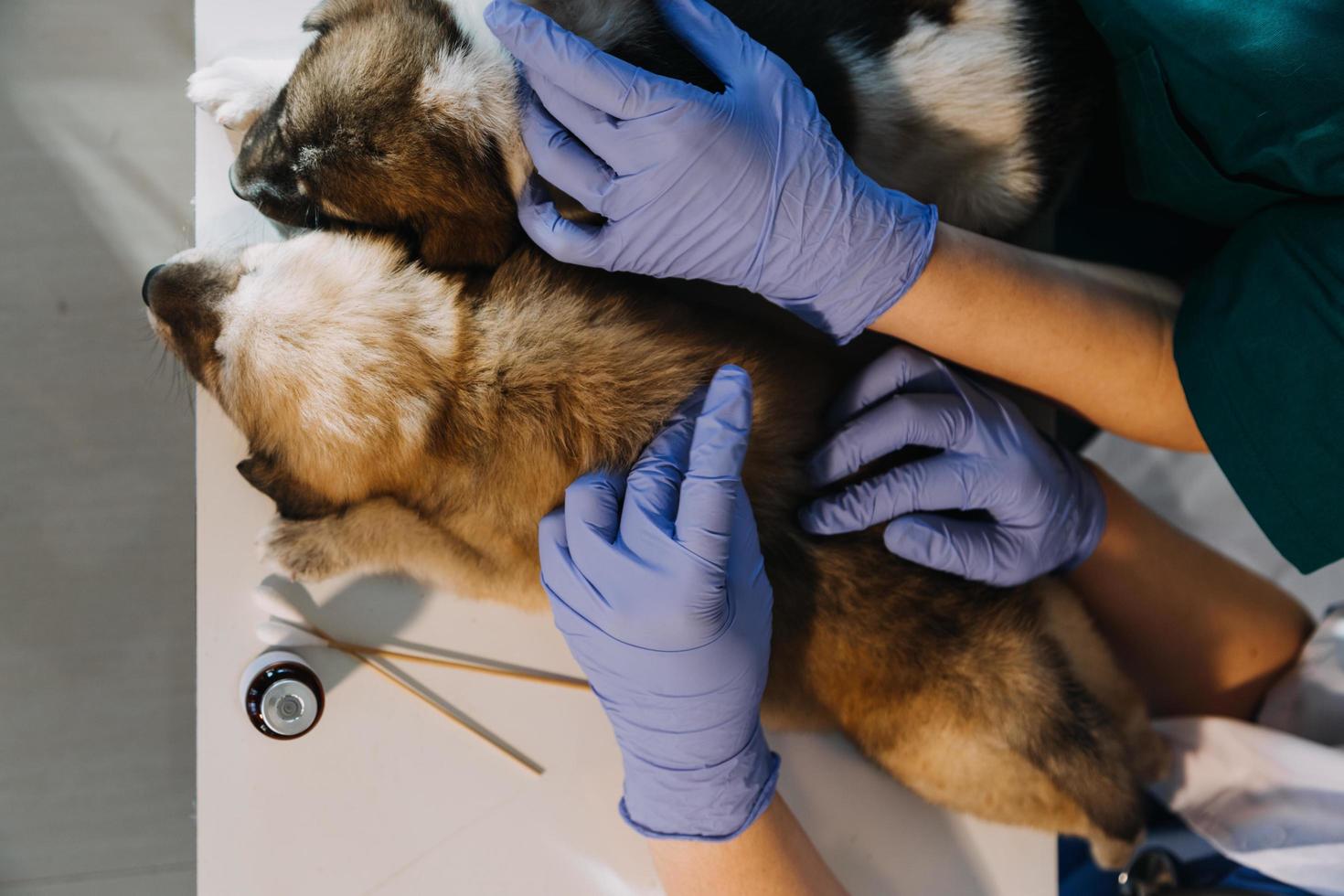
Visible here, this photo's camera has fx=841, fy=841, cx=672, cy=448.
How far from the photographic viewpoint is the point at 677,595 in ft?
2.68

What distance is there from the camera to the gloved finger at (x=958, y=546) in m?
0.94

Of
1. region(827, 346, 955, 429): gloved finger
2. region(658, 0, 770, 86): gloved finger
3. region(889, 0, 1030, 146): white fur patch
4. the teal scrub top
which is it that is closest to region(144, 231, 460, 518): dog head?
region(658, 0, 770, 86): gloved finger

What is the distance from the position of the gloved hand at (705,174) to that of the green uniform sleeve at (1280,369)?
35cm

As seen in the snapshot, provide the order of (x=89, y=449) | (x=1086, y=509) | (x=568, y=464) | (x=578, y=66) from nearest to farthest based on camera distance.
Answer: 1. (x=578, y=66)
2. (x=568, y=464)
3. (x=1086, y=509)
4. (x=89, y=449)

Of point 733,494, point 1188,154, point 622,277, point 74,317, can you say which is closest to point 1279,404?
point 1188,154

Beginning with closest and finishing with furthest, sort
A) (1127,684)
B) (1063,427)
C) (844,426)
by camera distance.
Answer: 1. (844,426)
2. (1127,684)
3. (1063,427)

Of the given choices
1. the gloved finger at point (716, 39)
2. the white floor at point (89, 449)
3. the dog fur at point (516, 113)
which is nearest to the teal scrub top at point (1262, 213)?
the dog fur at point (516, 113)

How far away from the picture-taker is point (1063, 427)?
1.59 metres

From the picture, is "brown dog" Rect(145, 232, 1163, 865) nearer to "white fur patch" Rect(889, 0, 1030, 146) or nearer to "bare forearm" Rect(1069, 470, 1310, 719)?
"bare forearm" Rect(1069, 470, 1310, 719)

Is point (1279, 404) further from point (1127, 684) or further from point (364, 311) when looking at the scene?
point (364, 311)

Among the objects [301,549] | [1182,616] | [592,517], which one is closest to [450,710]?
[301,549]

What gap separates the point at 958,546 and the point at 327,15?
90 cm

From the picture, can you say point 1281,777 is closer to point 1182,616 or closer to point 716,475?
point 1182,616

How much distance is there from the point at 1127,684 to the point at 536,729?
78 cm
